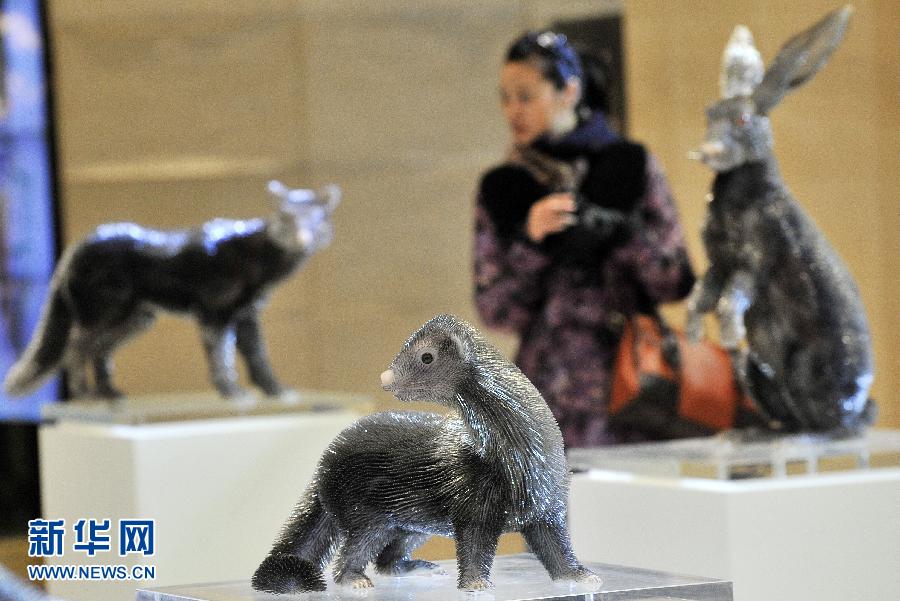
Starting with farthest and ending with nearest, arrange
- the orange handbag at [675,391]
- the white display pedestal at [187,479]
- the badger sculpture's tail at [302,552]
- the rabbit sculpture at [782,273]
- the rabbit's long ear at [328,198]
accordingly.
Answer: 1. the rabbit's long ear at [328,198]
2. the white display pedestal at [187,479]
3. the orange handbag at [675,391]
4. the rabbit sculpture at [782,273]
5. the badger sculpture's tail at [302,552]

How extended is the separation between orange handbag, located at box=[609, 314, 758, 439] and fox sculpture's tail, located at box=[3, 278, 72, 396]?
4.36ft

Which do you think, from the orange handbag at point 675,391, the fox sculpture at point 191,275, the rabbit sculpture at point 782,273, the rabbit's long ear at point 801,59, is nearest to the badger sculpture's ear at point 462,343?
the rabbit sculpture at point 782,273

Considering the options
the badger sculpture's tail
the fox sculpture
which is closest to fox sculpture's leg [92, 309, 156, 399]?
the fox sculpture

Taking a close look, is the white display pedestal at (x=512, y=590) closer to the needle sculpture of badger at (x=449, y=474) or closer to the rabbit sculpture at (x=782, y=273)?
the needle sculpture of badger at (x=449, y=474)

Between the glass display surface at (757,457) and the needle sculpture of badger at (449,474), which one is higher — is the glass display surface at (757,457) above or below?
below

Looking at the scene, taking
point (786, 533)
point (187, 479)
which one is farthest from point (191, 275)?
point (786, 533)

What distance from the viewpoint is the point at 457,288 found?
5.46 meters

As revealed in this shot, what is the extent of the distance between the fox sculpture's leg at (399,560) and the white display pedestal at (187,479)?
51.8 inches

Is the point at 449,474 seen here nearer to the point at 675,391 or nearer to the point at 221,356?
the point at 675,391

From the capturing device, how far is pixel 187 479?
3250mm

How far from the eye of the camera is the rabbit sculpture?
2529 mm

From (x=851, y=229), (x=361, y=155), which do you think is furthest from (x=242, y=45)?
(x=851, y=229)

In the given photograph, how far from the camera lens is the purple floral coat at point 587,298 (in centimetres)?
326

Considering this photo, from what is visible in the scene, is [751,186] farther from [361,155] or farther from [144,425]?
[361,155]
